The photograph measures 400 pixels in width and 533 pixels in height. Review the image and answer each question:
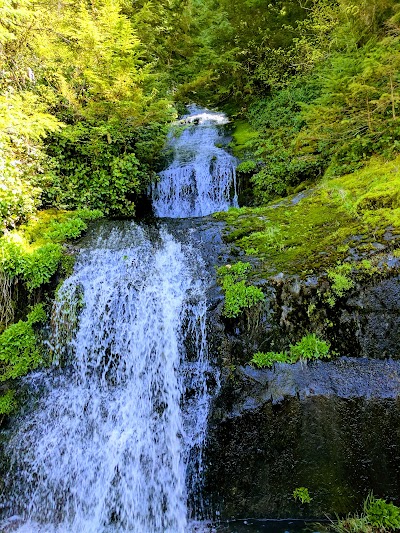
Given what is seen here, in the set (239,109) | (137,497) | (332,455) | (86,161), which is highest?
(239,109)

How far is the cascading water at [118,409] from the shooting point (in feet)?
14.8

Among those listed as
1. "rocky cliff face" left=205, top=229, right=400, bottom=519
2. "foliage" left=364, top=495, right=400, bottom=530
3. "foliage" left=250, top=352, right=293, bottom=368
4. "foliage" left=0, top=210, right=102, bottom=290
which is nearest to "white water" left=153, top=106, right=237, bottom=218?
"foliage" left=0, top=210, right=102, bottom=290

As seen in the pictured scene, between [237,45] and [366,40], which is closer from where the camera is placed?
[366,40]

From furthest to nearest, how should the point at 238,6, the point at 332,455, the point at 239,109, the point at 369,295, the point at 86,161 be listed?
the point at 239,109 < the point at 238,6 < the point at 86,161 < the point at 369,295 < the point at 332,455

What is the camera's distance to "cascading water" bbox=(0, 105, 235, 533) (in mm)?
4524

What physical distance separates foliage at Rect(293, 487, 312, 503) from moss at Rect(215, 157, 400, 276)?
281cm

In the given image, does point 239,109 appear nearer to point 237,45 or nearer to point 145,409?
point 237,45

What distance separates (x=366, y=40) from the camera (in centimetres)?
750

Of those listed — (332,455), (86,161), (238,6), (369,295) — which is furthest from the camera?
(238,6)

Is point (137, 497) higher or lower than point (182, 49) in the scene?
lower

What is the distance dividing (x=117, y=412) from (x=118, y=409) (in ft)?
0.14

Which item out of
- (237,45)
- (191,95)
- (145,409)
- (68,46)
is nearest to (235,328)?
(145,409)

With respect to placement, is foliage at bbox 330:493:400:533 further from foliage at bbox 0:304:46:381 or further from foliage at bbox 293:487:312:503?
foliage at bbox 0:304:46:381

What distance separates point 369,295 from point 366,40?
618 centimetres
